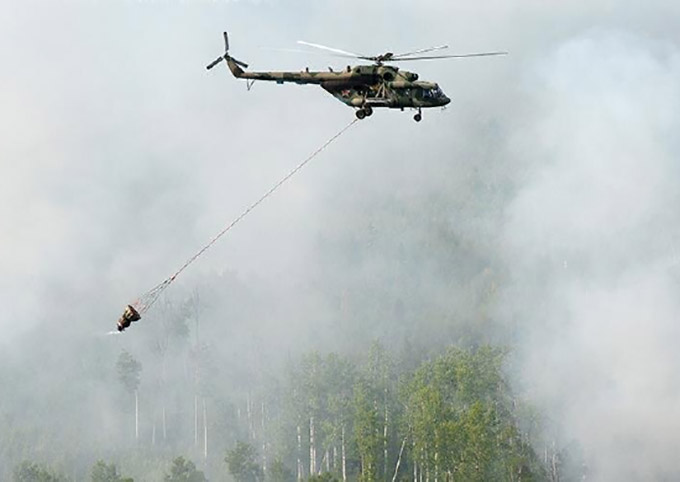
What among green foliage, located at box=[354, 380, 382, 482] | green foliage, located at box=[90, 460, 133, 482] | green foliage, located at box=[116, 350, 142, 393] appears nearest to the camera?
green foliage, located at box=[354, 380, 382, 482]

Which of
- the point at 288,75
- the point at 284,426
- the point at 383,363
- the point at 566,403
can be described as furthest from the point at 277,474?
the point at 288,75

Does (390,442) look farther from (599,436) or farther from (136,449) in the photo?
(136,449)

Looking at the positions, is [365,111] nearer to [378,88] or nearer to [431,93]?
[378,88]

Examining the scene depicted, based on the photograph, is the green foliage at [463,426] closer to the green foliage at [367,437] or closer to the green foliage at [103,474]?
the green foliage at [367,437]

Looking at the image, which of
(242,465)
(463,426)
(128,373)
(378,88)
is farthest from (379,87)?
(128,373)

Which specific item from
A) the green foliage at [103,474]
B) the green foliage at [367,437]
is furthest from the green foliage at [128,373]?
the green foliage at [367,437]

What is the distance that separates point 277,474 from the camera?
133000mm

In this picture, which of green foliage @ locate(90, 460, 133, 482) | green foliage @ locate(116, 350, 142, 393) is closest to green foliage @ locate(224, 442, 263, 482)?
green foliage @ locate(90, 460, 133, 482)

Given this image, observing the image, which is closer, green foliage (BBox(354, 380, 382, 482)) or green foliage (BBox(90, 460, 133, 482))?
green foliage (BBox(354, 380, 382, 482))

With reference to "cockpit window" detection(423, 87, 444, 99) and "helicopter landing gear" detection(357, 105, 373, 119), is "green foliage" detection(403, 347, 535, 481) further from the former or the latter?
"helicopter landing gear" detection(357, 105, 373, 119)

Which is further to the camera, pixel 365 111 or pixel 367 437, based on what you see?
pixel 367 437

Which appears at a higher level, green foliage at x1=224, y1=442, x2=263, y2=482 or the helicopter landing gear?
the helicopter landing gear

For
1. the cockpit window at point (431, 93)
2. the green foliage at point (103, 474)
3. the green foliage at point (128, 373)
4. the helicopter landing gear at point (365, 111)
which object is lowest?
the green foliage at point (103, 474)

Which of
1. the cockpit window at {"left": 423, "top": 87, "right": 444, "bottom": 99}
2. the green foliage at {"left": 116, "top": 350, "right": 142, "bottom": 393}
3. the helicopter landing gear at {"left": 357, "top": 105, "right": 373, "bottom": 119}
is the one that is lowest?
the helicopter landing gear at {"left": 357, "top": 105, "right": 373, "bottom": 119}
